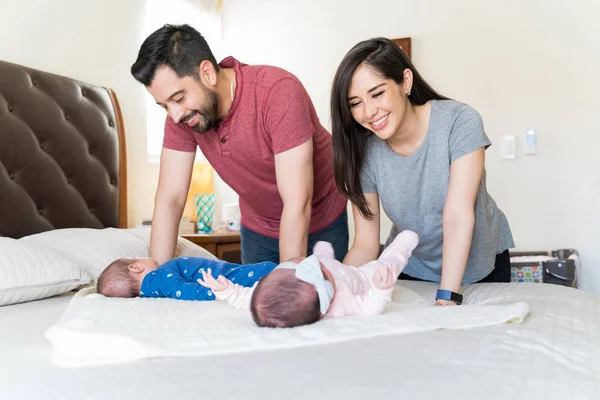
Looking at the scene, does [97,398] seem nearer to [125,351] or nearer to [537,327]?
[125,351]

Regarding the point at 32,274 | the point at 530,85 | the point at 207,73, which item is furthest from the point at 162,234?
the point at 530,85

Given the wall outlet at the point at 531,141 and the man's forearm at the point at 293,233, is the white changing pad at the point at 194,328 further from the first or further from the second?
the wall outlet at the point at 531,141

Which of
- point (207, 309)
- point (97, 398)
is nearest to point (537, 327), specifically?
point (207, 309)

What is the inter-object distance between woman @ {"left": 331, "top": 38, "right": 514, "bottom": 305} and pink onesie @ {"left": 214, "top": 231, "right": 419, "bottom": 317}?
0.12 metres

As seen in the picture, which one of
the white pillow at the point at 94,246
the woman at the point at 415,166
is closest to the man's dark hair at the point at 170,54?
the woman at the point at 415,166

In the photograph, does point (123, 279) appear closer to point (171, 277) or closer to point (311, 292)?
point (171, 277)

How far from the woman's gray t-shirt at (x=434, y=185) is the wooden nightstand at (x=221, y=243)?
1.48 meters

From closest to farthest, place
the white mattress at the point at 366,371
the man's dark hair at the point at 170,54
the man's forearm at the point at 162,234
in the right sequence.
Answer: the white mattress at the point at 366,371 < the man's dark hair at the point at 170,54 < the man's forearm at the point at 162,234

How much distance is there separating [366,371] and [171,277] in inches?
34.5

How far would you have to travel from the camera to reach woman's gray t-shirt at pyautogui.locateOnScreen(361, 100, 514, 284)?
1.67 metres

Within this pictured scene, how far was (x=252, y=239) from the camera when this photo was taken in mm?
2158

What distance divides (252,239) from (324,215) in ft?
0.89

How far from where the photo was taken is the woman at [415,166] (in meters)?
1.62

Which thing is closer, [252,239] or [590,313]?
[590,313]
